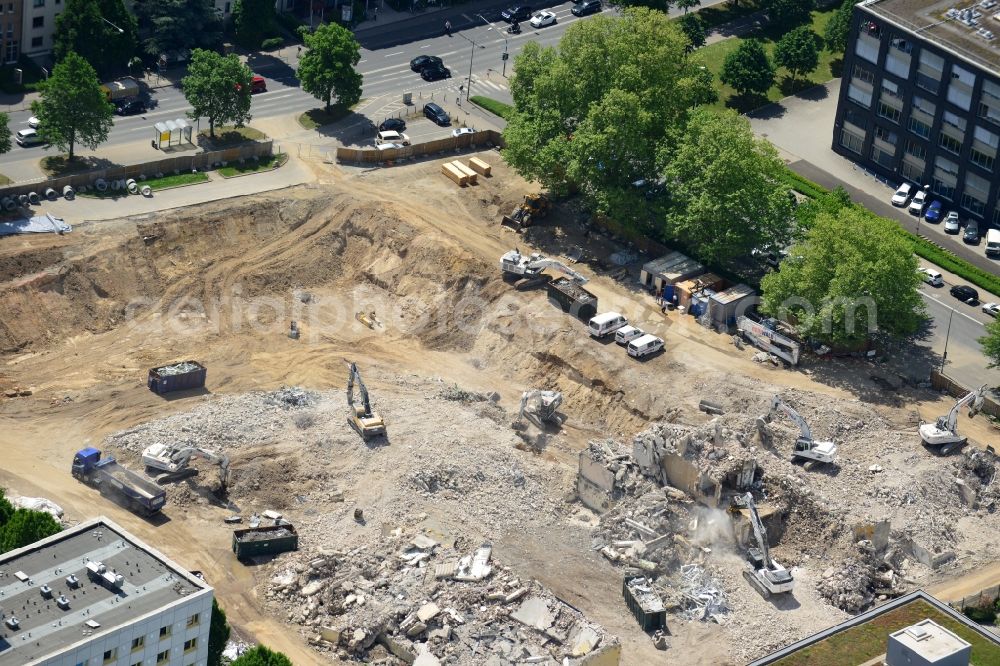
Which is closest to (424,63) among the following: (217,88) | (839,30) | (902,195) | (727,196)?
(217,88)

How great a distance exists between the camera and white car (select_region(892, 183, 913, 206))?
167375mm

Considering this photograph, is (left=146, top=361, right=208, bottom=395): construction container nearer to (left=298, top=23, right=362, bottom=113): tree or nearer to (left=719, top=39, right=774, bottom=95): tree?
(left=298, top=23, right=362, bottom=113): tree

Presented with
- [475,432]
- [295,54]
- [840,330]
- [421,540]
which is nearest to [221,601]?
[421,540]

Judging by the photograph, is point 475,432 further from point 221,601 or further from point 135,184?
point 135,184

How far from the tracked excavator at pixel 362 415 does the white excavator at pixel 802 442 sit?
2940cm

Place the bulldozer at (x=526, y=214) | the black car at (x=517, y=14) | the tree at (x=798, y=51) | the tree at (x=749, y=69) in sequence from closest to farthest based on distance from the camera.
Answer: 1. the bulldozer at (x=526, y=214)
2. the tree at (x=749, y=69)
3. the tree at (x=798, y=51)
4. the black car at (x=517, y=14)

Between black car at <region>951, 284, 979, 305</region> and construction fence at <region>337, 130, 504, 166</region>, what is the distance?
158ft

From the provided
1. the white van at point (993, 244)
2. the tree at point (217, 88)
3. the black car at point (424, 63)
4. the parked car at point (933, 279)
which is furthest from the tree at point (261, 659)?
the black car at point (424, 63)

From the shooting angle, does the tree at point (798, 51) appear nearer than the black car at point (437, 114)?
No

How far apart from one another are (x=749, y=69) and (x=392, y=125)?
39.6m

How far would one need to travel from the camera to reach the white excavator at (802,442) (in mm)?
128125

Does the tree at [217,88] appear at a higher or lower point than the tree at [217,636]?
higher

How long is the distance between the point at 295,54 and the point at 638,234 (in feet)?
168

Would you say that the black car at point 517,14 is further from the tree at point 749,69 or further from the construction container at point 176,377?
the construction container at point 176,377
